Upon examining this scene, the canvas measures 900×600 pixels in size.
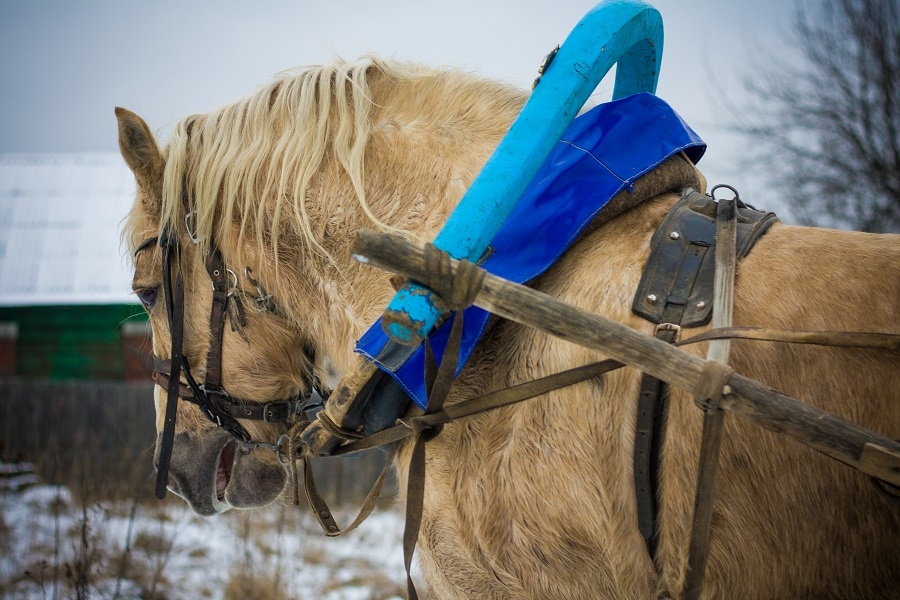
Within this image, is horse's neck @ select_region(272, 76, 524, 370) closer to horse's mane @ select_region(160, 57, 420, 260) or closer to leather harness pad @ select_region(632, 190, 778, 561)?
horse's mane @ select_region(160, 57, 420, 260)

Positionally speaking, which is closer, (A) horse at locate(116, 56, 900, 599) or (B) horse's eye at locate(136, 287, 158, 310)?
(A) horse at locate(116, 56, 900, 599)

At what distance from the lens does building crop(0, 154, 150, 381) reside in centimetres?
1630

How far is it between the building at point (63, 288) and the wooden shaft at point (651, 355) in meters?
16.2

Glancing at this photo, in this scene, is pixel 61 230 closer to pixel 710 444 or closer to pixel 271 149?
pixel 271 149

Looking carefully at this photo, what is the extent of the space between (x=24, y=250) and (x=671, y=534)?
789 inches

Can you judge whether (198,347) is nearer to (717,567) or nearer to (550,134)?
(550,134)

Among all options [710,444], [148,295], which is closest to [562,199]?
[710,444]

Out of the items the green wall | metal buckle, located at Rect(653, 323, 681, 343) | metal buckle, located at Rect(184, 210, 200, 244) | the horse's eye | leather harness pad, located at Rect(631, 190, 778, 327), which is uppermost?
leather harness pad, located at Rect(631, 190, 778, 327)

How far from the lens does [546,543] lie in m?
1.45

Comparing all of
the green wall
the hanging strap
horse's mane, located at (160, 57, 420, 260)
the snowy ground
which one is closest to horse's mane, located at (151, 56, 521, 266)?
horse's mane, located at (160, 57, 420, 260)

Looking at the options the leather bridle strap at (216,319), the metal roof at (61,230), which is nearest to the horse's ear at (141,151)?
the leather bridle strap at (216,319)

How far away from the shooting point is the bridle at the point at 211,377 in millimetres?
1957

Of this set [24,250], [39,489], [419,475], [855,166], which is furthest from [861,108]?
[24,250]

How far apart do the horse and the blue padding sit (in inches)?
4.1
